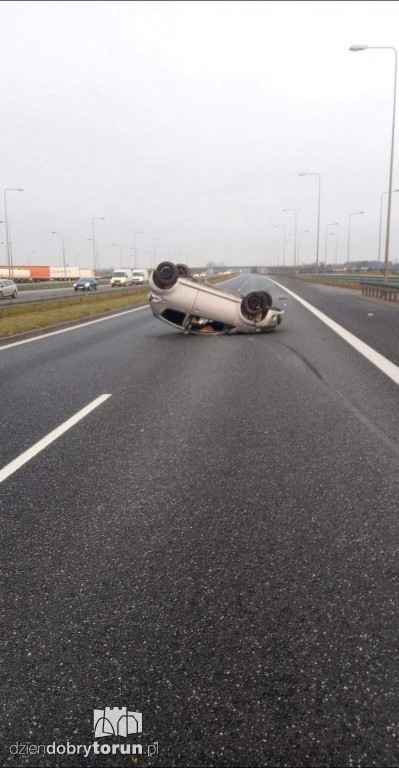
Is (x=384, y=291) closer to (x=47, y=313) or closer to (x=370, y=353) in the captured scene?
(x=47, y=313)

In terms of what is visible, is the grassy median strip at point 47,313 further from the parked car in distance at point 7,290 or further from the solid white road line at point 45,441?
the solid white road line at point 45,441

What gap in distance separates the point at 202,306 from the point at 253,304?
4.44ft

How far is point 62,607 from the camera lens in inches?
112

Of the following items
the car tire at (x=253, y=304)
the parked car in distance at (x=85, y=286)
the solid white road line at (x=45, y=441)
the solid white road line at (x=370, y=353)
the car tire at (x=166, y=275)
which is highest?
the car tire at (x=166, y=275)

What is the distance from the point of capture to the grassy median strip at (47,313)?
56.8ft

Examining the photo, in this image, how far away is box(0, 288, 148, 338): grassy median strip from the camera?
17306mm

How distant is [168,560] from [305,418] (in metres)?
3.54

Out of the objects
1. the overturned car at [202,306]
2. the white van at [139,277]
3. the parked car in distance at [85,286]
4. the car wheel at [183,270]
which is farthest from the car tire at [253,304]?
the white van at [139,277]

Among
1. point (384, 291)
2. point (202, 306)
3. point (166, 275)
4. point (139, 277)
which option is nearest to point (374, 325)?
point (202, 306)

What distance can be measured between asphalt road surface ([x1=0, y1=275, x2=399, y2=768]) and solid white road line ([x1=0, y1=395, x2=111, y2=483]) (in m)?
0.05

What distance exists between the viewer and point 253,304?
14.5 meters

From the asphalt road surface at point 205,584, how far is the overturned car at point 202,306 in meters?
7.29

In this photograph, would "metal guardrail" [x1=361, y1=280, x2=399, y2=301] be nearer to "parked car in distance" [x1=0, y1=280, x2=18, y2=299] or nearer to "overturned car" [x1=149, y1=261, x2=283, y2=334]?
"overturned car" [x1=149, y1=261, x2=283, y2=334]

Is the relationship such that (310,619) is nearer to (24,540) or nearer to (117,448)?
(24,540)
